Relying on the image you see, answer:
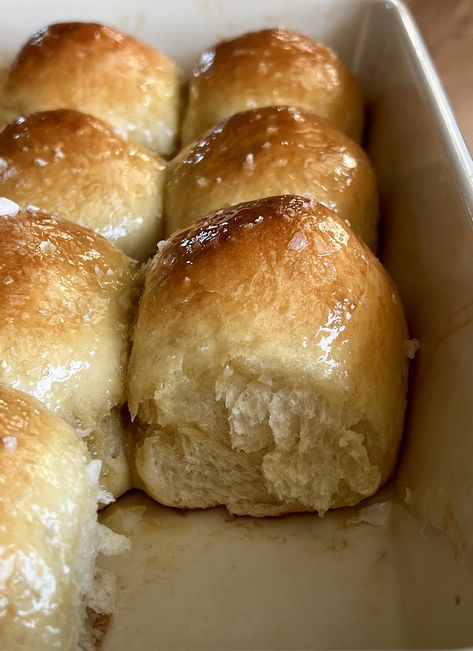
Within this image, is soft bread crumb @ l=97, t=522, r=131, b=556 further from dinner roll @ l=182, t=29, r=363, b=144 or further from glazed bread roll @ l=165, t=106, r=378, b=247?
dinner roll @ l=182, t=29, r=363, b=144

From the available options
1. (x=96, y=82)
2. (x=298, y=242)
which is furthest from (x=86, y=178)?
(x=298, y=242)

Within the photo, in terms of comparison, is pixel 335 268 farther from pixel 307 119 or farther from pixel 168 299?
pixel 307 119

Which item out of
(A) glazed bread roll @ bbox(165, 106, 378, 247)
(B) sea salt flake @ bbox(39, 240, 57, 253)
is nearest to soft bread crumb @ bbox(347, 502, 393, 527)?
(A) glazed bread roll @ bbox(165, 106, 378, 247)

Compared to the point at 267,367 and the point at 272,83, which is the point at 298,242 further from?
the point at 272,83

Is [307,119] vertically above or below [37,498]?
above

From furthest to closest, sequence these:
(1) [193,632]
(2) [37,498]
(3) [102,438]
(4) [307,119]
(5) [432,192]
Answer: (4) [307,119], (5) [432,192], (3) [102,438], (1) [193,632], (2) [37,498]

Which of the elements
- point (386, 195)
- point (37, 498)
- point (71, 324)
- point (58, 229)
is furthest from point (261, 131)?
point (37, 498)
